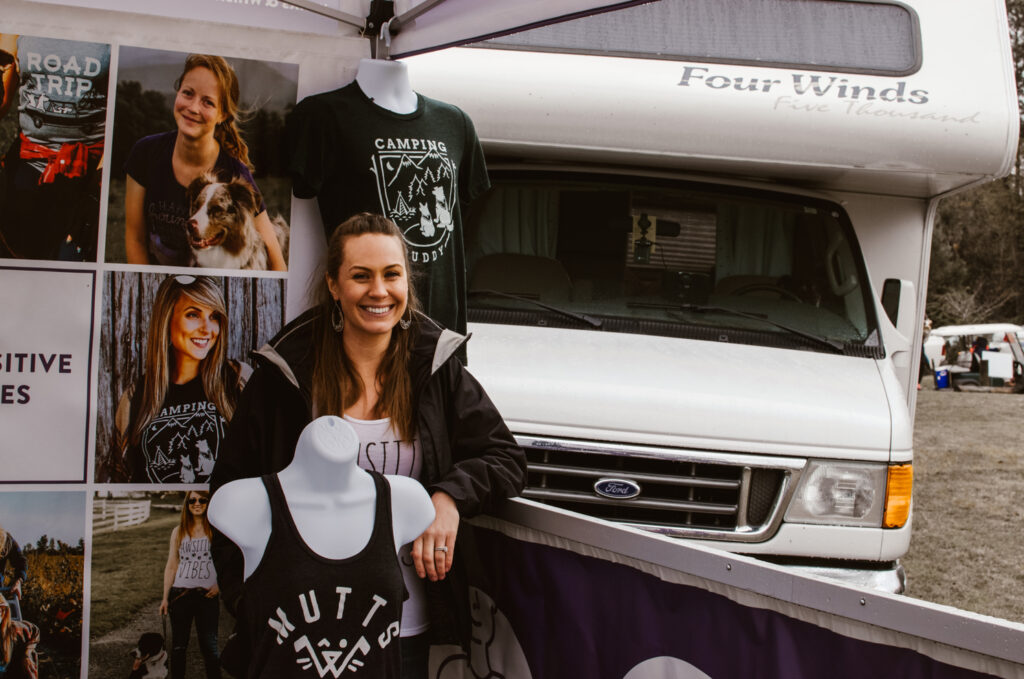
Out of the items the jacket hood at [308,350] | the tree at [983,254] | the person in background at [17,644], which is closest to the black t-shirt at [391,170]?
the jacket hood at [308,350]

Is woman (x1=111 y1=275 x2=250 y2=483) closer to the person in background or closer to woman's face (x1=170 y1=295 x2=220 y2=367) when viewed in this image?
woman's face (x1=170 y1=295 x2=220 y2=367)

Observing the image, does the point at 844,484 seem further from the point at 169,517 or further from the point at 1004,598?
the point at 1004,598

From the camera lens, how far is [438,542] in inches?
88.4

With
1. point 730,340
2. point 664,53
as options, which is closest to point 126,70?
point 664,53

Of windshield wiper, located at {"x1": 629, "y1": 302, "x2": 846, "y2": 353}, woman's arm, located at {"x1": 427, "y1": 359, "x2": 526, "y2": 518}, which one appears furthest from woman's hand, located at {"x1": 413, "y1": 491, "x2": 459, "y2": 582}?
windshield wiper, located at {"x1": 629, "y1": 302, "x2": 846, "y2": 353}

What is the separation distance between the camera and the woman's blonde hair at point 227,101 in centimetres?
295

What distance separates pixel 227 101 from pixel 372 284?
3.15ft

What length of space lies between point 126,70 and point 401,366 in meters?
1.23

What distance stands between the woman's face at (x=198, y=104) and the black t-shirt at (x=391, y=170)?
0.22 metres

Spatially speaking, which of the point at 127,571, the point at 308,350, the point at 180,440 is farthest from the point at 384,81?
the point at 127,571

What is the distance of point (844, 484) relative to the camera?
3777 millimetres

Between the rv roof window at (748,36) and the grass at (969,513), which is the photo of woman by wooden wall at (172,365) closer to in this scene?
the rv roof window at (748,36)

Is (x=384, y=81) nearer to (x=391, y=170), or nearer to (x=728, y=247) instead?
(x=391, y=170)

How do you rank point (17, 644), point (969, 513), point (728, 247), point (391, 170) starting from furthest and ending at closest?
point (969, 513) → point (728, 247) → point (391, 170) → point (17, 644)
